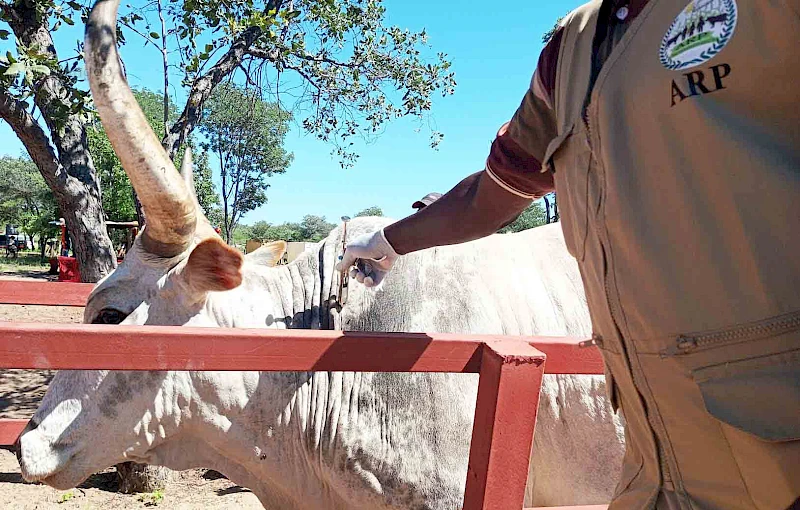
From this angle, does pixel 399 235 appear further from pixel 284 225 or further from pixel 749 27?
pixel 284 225

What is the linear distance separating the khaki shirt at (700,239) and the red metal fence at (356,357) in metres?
0.48

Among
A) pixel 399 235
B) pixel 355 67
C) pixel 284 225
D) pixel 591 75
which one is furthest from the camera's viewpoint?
pixel 284 225

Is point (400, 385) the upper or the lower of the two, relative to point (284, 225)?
lower

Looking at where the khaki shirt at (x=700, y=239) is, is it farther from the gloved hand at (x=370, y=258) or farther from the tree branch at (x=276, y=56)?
the tree branch at (x=276, y=56)

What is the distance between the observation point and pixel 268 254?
3.77 metres

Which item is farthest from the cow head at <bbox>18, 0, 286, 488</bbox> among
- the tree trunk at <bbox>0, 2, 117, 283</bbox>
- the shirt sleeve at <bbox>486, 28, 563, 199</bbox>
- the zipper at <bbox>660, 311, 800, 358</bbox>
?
the tree trunk at <bbox>0, 2, 117, 283</bbox>

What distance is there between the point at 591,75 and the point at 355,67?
7.39 metres

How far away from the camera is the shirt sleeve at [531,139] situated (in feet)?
5.20

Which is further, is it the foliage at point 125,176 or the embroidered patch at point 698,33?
the foliage at point 125,176

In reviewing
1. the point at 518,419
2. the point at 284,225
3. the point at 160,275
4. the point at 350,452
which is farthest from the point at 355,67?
the point at 284,225

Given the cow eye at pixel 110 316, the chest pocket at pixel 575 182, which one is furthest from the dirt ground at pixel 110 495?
the chest pocket at pixel 575 182

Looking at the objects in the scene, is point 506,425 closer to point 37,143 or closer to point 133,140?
point 133,140

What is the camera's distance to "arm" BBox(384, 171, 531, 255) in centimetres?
189

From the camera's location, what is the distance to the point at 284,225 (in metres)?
94.2
